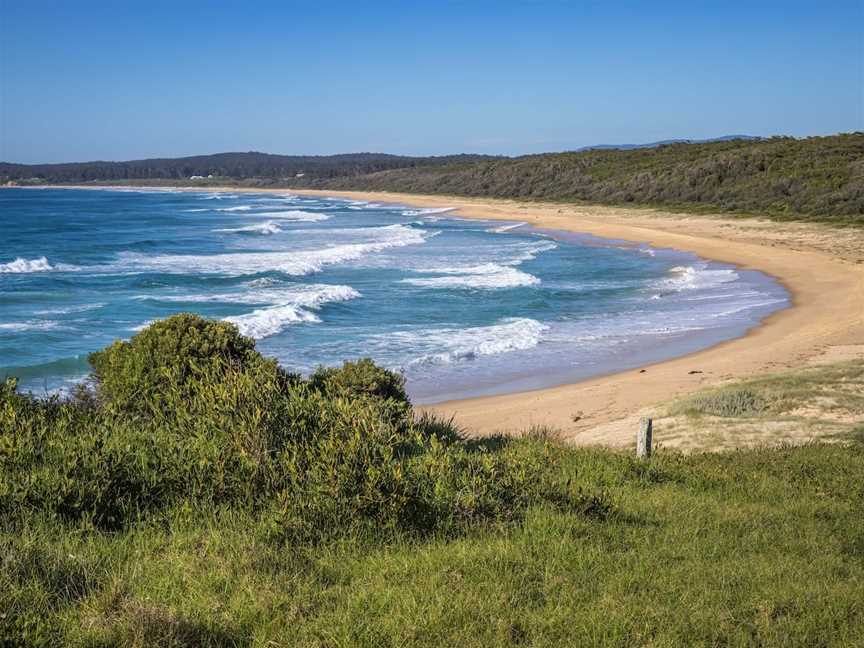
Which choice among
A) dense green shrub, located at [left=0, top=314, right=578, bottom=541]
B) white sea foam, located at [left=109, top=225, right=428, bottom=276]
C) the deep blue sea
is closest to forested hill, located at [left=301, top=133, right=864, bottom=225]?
the deep blue sea

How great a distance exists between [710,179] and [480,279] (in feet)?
121

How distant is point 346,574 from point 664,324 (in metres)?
19.9

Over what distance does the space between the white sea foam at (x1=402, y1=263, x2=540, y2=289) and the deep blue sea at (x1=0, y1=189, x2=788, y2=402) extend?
0.11m

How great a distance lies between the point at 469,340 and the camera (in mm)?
21891

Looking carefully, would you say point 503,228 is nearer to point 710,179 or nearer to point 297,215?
point 710,179

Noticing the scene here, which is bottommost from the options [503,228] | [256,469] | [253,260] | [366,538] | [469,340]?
[469,340]

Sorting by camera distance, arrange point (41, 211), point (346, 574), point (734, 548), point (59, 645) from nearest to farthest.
→ point (59, 645) → point (346, 574) → point (734, 548) → point (41, 211)

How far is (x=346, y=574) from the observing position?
4.84 m

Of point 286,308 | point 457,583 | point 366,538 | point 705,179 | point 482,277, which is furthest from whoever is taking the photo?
point 705,179

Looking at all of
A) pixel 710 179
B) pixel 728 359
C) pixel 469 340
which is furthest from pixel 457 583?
pixel 710 179

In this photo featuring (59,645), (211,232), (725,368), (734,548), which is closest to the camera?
(59,645)

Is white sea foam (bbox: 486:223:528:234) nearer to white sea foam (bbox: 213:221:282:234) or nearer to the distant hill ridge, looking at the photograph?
the distant hill ridge

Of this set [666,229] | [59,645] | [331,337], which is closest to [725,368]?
[331,337]

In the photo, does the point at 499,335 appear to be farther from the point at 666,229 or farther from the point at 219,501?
the point at 666,229
